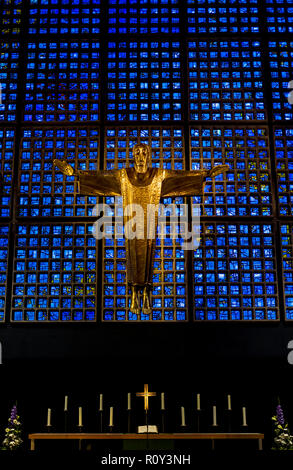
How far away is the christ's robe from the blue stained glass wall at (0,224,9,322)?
1.73 m

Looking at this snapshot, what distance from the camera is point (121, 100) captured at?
10.6 metres

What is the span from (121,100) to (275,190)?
3.09 m

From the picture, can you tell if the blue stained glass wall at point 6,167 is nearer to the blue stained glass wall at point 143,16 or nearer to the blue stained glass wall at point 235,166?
the blue stained glass wall at point 143,16

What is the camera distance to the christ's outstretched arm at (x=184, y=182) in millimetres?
9211

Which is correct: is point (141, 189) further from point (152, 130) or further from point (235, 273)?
point (235, 273)

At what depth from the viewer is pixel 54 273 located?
984cm

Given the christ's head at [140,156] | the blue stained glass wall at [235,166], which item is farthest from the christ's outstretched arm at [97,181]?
the blue stained glass wall at [235,166]
